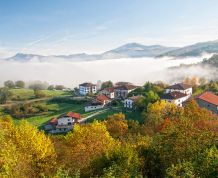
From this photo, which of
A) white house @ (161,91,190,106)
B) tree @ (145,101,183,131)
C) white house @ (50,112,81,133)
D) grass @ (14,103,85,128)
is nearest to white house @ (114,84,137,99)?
grass @ (14,103,85,128)

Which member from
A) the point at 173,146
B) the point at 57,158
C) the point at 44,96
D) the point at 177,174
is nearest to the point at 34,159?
the point at 57,158

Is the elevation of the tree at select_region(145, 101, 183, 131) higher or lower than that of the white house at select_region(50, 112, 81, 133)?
higher

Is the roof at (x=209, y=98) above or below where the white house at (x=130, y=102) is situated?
above

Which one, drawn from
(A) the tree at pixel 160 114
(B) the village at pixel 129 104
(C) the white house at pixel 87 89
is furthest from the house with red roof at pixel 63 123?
(C) the white house at pixel 87 89

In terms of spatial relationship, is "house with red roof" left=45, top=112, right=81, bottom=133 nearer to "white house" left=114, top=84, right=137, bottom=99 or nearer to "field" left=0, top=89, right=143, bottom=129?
"field" left=0, top=89, right=143, bottom=129

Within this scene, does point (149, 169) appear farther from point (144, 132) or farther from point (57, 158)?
point (144, 132)

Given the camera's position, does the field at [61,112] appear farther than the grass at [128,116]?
Yes

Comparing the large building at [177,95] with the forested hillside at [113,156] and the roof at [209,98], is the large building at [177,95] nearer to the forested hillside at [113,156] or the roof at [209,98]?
the roof at [209,98]

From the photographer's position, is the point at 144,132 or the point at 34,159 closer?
the point at 34,159

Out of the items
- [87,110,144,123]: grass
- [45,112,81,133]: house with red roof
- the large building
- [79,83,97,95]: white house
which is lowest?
[45,112,81,133]: house with red roof

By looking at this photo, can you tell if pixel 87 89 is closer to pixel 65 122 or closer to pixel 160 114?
pixel 65 122

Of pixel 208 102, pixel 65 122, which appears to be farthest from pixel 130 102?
Result: pixel 208 102
